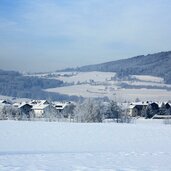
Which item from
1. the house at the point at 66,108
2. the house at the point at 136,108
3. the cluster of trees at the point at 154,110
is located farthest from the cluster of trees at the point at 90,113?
the house at the point at 136,108

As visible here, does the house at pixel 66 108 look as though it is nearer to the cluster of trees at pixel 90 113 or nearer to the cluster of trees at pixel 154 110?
the cluster of trees at pixel 90 113

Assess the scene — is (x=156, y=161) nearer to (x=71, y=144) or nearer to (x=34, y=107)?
(x=71, y=144)

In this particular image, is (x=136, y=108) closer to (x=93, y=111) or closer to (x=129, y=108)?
(x=129, y=108)

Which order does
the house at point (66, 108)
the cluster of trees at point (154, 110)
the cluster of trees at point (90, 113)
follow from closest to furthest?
the cluster of trees at point (90, 113), the house at point (66, 108), the cluster of trees at point (154, 110)

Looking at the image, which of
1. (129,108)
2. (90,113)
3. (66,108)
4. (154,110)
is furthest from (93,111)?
(129,108)

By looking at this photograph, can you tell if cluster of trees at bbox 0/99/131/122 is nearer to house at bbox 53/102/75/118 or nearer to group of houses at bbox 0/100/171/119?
house at bbox 53/102/75/118

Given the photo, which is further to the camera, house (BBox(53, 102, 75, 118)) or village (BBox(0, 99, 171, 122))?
house (BBox(53, 102, 75, 118))

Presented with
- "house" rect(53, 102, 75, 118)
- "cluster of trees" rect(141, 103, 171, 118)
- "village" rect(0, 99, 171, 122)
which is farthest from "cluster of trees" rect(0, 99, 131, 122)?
"cluster of trees" rect(141, 103, 171, 118)

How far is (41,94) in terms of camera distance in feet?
427

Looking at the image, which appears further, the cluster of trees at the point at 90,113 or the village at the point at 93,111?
the village at the point at 93,111

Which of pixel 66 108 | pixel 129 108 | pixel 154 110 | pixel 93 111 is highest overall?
pixel 93 111

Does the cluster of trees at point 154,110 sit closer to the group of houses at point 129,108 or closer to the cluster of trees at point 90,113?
the group of houses at point 129,108

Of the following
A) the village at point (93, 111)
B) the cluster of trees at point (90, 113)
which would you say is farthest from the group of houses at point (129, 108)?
the cluster of trees at point (90, 113)

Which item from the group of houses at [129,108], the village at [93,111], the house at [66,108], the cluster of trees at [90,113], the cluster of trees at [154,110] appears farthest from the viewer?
the cluster of trees at [154,110]
